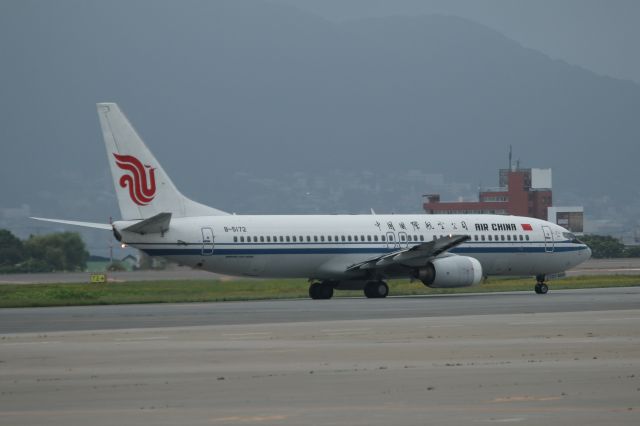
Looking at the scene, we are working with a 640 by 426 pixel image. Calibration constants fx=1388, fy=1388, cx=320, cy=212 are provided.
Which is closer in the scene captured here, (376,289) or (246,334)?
(246,334)

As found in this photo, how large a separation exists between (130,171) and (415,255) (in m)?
11.3

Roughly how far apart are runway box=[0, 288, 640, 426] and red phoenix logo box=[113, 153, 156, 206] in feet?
42.6

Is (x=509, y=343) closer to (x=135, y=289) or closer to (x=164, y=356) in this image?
(x=164, y=356)

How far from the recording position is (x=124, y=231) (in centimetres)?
4969

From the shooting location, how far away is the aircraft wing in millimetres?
52562

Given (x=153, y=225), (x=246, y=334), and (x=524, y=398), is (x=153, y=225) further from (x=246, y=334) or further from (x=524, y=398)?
(x=524, y=398)

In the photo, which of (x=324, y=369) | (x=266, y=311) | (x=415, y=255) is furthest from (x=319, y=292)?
(x=324, y=369)

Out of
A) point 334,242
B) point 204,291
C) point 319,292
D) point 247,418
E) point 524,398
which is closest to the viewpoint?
point 247,418

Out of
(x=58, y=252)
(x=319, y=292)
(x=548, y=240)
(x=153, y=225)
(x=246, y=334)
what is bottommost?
(x=246, y=334)

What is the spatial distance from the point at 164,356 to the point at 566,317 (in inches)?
537

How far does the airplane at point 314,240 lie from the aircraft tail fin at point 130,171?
0.12ft

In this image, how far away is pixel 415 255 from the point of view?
53.0 meters

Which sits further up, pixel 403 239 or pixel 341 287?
pixel 403 239

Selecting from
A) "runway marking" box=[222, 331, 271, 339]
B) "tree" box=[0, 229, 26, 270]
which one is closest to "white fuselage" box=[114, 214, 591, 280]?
"runway marking" box=[222, 331, 271, 339]
